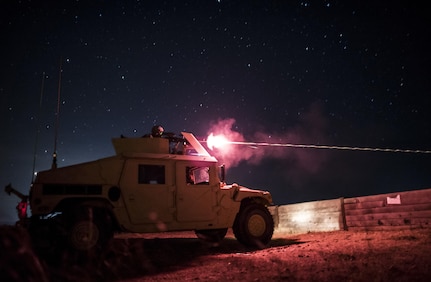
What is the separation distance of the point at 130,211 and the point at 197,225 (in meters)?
1.80

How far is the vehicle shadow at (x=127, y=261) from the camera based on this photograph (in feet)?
22.3

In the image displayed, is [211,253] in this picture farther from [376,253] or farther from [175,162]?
[376,253]

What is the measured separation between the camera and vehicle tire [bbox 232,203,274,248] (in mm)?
9633

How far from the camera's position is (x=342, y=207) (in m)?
12.6

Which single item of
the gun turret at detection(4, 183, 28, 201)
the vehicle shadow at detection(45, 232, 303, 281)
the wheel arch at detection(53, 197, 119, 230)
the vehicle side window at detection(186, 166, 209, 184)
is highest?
the vehicle side window at detection(186, 166, 209, 184)

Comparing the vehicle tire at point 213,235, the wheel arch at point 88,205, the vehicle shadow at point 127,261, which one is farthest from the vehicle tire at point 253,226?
the wheel arch at point 88,205

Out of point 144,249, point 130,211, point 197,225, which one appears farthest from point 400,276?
point 144,249

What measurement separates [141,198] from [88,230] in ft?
4.63

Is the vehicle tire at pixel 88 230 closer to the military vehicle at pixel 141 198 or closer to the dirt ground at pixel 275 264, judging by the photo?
the military vehicle at pixel 141 198

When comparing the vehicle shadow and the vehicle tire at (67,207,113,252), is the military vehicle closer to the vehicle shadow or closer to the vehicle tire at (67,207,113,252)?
the vehicle tire at (67,207,113,252)

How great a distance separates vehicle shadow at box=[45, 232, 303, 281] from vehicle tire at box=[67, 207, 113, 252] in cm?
20

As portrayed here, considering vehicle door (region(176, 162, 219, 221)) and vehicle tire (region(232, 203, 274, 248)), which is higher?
vehicle door (region(176, 162, 219, 221))

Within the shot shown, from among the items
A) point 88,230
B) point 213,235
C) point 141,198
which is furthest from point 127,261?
point 213,235

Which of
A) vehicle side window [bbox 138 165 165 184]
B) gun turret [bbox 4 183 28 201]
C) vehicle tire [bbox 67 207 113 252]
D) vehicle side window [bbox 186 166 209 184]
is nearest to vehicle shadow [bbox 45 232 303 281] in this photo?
vehicle tire [bbox 67 207 113 252]
